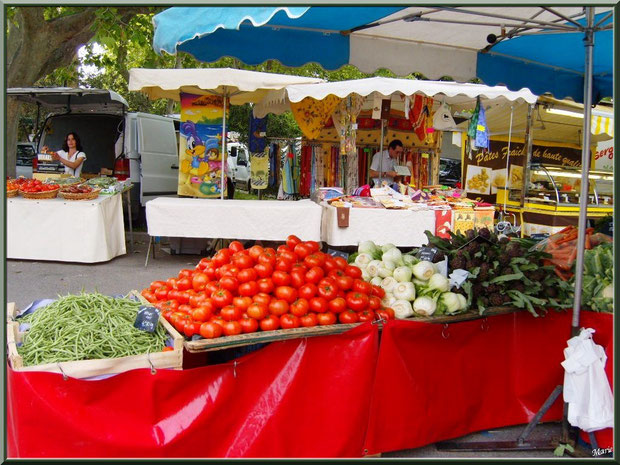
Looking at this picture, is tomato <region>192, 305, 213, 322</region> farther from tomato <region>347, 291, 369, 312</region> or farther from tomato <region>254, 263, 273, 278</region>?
tomato <region>347, 291, 369, 312</region>

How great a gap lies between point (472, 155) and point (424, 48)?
7.88 m

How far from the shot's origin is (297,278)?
A: 3322 mm

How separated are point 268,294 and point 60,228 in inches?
232

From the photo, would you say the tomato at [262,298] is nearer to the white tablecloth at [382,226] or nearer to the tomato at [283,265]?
the tomato at [283,265]

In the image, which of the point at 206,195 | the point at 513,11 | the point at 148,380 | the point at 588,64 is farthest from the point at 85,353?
the point at 206,195

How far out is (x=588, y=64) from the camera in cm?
334

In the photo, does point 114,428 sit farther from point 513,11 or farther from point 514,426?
point 513,11

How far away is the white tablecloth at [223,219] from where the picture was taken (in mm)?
7535

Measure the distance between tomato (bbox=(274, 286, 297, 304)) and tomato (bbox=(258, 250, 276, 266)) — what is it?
22 centimetres

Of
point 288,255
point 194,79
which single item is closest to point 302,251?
point 288,255

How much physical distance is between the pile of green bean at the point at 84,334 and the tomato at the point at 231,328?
0.36 meters

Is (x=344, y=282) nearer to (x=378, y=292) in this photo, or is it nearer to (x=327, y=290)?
(x=327, y=290)

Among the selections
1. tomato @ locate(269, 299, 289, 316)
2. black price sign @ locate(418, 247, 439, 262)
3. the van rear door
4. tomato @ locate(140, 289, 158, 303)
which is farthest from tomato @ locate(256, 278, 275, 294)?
the van rear door

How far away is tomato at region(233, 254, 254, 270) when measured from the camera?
11.1ft
